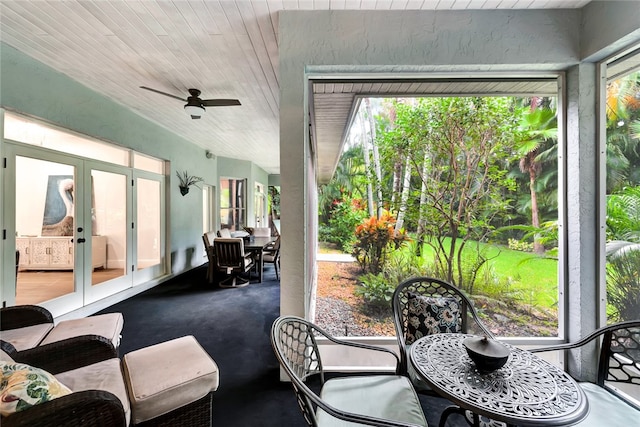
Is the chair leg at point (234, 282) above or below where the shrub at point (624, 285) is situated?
below

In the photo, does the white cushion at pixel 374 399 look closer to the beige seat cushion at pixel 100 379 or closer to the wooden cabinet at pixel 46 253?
the beige seat cushion at pixel 100 379

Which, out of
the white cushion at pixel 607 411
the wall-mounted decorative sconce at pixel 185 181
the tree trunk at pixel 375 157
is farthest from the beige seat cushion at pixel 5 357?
the wall-mounted decorative sconce at pixel 185 181

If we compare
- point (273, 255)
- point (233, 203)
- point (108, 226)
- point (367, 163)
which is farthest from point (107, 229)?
point (233, 203)

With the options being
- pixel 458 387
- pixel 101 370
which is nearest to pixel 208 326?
pixel 101 370

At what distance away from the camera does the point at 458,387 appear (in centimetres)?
101

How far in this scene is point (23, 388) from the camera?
911mm

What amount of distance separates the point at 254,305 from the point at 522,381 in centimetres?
313

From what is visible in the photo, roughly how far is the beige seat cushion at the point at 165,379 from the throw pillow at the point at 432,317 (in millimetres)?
1303

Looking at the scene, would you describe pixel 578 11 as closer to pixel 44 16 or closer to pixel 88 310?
pixel 44 16

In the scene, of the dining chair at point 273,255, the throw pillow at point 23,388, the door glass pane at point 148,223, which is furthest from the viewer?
the dining chair at point 273,255

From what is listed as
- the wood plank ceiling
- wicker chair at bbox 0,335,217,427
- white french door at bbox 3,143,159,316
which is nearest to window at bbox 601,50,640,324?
the wood plank ceiling

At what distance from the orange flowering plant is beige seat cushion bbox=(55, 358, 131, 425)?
191cm

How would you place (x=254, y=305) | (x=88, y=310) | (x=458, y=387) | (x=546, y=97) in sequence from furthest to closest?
(x=254, y=305) → (x=88, y=310) → (x=546, y=97) → (x=458, y=387)

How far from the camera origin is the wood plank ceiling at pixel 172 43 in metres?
1.86
